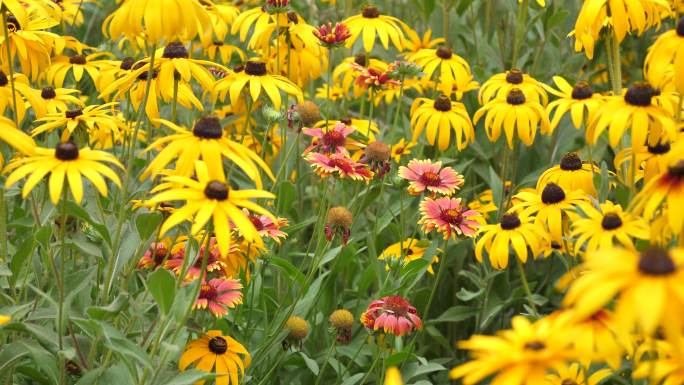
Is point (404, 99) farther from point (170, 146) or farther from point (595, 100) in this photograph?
point (170, 146)

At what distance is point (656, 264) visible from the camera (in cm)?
132

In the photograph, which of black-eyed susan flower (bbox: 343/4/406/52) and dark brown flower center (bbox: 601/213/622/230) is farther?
black-eyed susan flower (bbox: 343/4/406/52)

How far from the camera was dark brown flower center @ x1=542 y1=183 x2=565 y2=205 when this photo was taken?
256 centimetres

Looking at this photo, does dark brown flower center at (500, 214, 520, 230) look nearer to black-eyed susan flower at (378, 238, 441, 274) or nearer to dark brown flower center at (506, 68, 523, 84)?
black-eyed susan flower at (378, 238, 441, 274)

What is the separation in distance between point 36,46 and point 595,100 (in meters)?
1.47

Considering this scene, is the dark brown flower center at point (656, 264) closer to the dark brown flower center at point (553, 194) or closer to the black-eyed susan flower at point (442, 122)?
the dark brown flower center at point (553, 194)

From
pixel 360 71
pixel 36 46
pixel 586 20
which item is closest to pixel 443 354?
pixel 360 71

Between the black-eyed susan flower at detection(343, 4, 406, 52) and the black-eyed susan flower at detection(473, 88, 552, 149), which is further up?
the black-eyed susan flower at detection(343, 4, 406, 52)

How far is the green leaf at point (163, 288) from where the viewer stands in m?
1.96

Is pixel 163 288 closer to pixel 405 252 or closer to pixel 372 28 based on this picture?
pixel 405 252

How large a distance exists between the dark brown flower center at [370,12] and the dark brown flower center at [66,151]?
1929 millimetres

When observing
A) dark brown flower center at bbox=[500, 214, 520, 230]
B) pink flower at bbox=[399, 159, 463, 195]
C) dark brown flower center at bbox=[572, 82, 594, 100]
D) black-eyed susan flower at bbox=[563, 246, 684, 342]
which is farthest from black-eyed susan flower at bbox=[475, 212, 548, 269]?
black-eyed susan flower at bbox=[563, 246, 684, 342]

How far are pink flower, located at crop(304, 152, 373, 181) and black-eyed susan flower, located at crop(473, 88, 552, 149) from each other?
22.5 inches

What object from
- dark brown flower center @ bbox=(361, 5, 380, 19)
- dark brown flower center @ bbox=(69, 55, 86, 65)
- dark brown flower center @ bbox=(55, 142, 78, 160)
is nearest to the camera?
dark brown flower center @ bbox=(55, 142, 78, 160)
